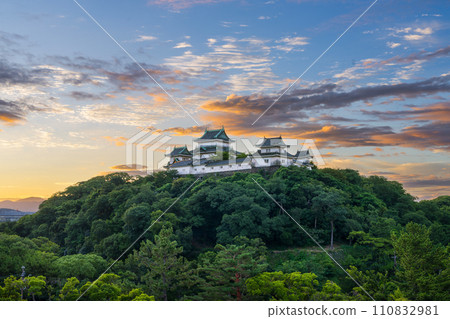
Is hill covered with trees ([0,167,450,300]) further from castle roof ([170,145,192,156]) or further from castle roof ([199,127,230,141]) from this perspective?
castle roof ([199,127,230,141])

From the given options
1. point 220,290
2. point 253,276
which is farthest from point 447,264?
point 220,290

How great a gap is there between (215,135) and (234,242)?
16.8m

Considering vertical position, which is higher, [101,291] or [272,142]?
[272,142]

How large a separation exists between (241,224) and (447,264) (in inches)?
451

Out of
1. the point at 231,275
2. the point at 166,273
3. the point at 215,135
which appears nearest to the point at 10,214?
the point at 215,135

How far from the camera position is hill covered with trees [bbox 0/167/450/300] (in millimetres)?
16266

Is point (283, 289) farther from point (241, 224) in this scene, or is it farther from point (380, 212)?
point (380, 212)

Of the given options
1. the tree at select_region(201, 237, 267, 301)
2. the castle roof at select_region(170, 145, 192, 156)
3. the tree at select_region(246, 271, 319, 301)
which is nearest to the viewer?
the tree at select_region(246, 271, 319, 301)

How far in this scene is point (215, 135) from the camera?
3953cm

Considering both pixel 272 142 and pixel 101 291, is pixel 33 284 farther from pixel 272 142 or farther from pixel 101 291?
pixel 272 142

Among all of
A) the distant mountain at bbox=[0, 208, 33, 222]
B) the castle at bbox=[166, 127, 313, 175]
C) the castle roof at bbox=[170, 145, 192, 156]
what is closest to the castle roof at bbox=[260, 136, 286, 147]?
the castle at bbox=[166, 127, 313, 175]

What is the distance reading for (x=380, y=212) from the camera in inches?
1202

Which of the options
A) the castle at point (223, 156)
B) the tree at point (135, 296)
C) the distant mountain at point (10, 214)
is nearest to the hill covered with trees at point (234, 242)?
the tree at point (135, 296)

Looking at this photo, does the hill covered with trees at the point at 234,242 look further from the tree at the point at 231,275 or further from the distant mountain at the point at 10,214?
the distant mountain at the point at 10,214
